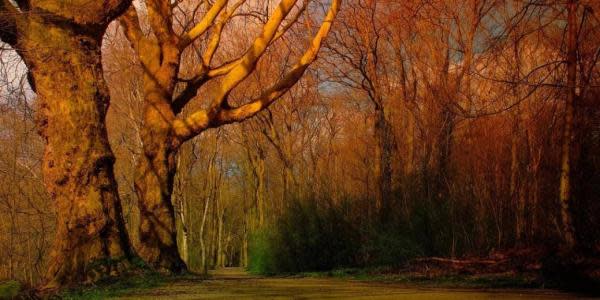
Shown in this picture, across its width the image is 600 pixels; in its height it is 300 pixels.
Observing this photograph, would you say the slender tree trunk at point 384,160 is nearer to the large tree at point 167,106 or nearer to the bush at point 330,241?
the bush at point 330,241

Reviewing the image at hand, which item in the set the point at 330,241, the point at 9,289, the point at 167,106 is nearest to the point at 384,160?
the point at 330,241

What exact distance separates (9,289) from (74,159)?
2108mm

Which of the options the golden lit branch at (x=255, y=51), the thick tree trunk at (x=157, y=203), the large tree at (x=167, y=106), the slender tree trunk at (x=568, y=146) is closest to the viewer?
the slender tree trunk at (x=568, y=146)

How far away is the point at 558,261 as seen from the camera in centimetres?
600

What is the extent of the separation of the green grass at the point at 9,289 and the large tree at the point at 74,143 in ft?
3.44

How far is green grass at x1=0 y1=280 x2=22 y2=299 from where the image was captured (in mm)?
6180

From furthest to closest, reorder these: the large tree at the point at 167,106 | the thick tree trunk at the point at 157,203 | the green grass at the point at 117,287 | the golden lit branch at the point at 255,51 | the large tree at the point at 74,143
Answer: the golden lit branch at the point at 255,51
the large tree at the point at 167,106
the thick tree trunk at the point at 157,203
the large tree at the point at 74,143
the green grass at the point at 117,287

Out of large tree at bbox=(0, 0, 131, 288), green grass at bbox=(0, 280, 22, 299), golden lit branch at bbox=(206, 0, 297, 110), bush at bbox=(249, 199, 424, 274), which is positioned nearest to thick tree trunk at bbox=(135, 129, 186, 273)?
golden lit branch at bbox=(206, 0, 297, 110)

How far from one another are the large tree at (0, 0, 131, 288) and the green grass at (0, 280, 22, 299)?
1.05 meters

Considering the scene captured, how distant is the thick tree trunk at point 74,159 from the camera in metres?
7.69

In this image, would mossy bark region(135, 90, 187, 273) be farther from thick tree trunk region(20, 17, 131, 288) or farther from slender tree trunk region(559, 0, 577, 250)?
slender tree trunk region(559, 0, 577, 250)

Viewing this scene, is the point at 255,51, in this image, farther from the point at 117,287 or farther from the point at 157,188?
the point at 117,287

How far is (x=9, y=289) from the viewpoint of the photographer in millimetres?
6324

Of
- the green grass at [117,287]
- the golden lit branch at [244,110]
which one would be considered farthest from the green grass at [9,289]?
the golden lit branch at [244,110]
